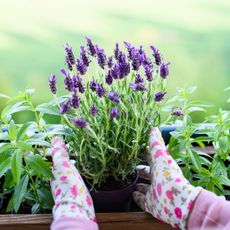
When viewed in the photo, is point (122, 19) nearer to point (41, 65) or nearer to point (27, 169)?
point (41, 65)

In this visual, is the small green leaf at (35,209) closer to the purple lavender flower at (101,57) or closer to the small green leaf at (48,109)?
the small green leaf at (48,109)

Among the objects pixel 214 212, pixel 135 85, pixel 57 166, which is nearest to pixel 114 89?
pixel 135 85

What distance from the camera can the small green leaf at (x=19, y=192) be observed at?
0.82 m

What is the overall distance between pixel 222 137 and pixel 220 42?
47 cm

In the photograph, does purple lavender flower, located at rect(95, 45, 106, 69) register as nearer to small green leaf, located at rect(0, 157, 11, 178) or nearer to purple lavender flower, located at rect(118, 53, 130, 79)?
purple lavender flower, located at rect(118, 53, 130, 79)

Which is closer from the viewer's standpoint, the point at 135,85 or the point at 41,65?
the point at 135,85

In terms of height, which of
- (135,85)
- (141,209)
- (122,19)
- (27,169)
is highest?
(122,19)

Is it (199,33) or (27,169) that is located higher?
(199,33)

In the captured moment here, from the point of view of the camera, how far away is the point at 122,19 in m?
1.23

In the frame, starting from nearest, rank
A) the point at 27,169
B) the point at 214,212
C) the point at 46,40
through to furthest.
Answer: the point at 214,212 < the point at 27,169 < the point at 46,40

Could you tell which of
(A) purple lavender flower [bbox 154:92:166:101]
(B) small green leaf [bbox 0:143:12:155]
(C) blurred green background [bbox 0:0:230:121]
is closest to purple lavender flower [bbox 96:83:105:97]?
(A) purple lavender flower [bbox 154:92:166:101]

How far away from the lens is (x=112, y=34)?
123 centimetres

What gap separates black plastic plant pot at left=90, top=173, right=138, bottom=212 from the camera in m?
0.85

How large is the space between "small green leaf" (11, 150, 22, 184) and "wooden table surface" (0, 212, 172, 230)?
0.34 feet
